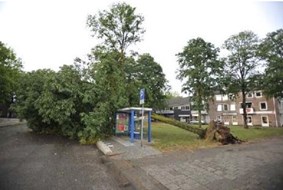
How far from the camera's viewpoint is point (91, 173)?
21.5 feet

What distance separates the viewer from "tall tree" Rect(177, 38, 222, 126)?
27312mm

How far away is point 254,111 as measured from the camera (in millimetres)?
45406

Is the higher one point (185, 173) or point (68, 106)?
point (68, 106)

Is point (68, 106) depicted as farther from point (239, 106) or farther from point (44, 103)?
point (239, 106)

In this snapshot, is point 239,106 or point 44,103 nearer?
point 44,103

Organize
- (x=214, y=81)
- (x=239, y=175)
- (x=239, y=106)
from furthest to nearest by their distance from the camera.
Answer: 1. (x=239, y=106)
2. (x=214, y=81)
3. (x=239, y=175)

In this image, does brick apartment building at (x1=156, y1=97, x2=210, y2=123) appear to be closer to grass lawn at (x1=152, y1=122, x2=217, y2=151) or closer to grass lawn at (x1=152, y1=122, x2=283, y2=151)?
grass lawn at (x1=152, y1=122, x2=283, y2=151)

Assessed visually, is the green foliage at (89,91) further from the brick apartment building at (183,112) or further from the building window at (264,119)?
the brick apartment building at (183,112)

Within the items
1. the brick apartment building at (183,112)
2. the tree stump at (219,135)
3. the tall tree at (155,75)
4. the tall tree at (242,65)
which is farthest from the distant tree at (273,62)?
the brick apartment building at (183,112)

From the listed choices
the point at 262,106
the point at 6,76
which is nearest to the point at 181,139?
the point at 6,76

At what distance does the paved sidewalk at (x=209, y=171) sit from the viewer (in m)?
5.43

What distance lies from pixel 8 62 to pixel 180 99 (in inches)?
1997

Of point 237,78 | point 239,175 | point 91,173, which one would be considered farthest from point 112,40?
point 237,78

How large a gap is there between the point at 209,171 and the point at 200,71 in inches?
872
